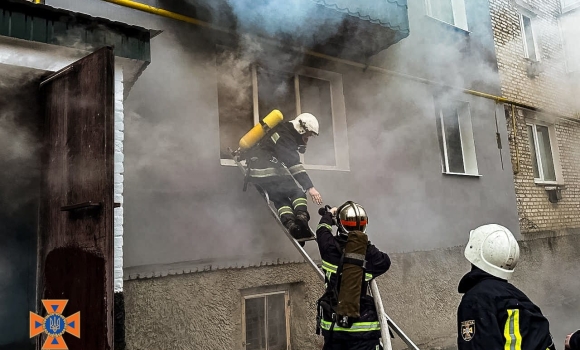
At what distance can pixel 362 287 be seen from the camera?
3.32m

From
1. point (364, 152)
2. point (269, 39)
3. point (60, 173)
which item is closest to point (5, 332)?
point (60, 173)

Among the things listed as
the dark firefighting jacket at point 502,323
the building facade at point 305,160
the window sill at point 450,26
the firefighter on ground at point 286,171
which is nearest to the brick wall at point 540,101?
the building facade at point 305,160

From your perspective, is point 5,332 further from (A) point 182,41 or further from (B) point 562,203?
(B) point 562,203

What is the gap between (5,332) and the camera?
3.50m

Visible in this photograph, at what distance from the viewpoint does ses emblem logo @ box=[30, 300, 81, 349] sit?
2777 millimetres

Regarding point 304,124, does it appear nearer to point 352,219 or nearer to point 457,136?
point 352,219

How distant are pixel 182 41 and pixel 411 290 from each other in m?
4.17

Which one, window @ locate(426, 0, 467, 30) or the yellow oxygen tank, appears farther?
window @ locate(426, 0, 467, 30)

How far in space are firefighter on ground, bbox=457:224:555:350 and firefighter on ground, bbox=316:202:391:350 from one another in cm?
99

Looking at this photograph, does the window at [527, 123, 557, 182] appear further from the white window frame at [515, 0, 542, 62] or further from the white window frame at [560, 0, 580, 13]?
the white window frame at [560, 0, 580, 13]

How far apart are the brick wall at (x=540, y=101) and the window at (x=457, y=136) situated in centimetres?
122

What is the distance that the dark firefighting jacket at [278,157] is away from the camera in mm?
4223

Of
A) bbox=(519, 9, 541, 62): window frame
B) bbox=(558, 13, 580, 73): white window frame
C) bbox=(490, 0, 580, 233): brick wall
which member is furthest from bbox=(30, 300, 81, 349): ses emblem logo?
bbox=(558, 13, 580, 73): white window frame

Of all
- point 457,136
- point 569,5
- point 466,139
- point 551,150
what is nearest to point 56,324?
point 457,136
